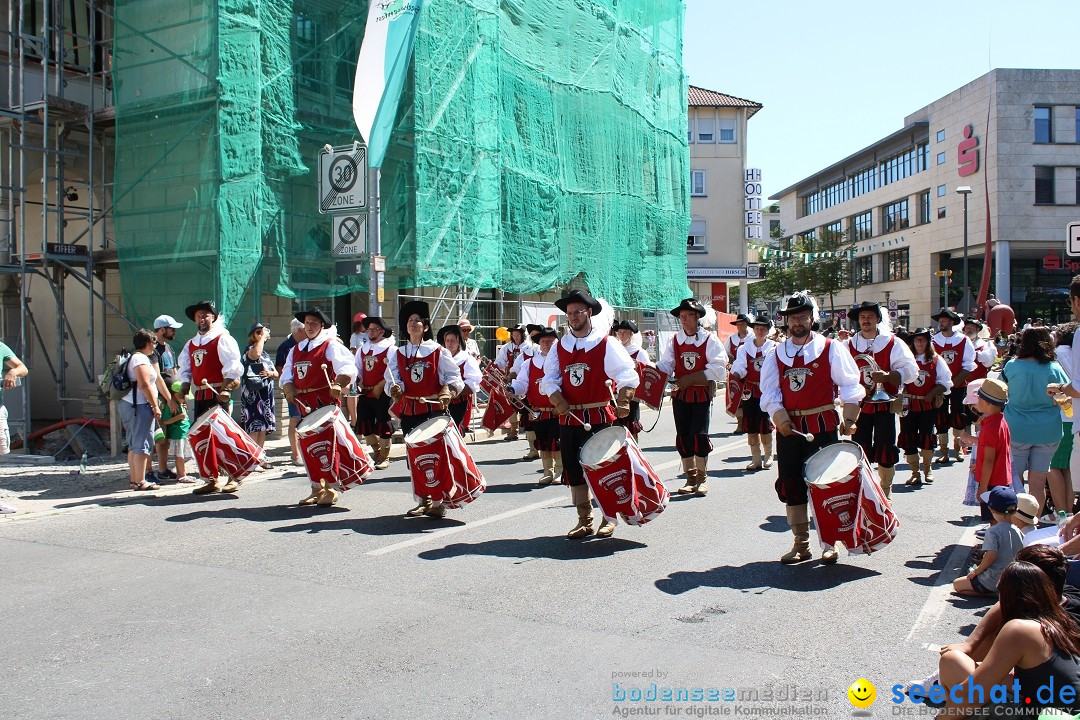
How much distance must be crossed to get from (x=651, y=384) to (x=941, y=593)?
17.8 ft

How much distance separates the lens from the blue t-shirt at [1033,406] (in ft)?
24.7

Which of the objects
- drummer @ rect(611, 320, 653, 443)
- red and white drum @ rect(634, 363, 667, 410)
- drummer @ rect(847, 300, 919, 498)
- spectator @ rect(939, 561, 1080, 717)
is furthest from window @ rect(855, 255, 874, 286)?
spectator @ rect(939, 561, 1080, 717)

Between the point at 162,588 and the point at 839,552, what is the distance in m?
5.08

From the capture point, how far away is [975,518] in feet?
29.3

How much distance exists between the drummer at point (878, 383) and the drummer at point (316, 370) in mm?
5155

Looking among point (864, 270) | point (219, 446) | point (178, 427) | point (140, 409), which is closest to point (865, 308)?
point (219, 446)

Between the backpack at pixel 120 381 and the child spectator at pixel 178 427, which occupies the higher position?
the backpack at pixel 120 381

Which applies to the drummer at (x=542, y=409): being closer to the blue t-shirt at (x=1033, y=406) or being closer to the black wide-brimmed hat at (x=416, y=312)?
the black wide-brimmed hat at (x=416, y=312)

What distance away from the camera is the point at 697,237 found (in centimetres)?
4597

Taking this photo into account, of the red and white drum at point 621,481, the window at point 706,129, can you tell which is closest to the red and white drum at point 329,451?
the red and white drum at point 621,481

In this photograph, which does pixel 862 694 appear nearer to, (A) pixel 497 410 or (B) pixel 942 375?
(B) pixel 942 375

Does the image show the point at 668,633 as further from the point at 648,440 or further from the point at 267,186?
the point at 267,186

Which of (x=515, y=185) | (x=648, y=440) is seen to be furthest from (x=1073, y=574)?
(x=515, y=185)

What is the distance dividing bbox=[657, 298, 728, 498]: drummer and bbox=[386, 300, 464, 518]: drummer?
8.62ft
